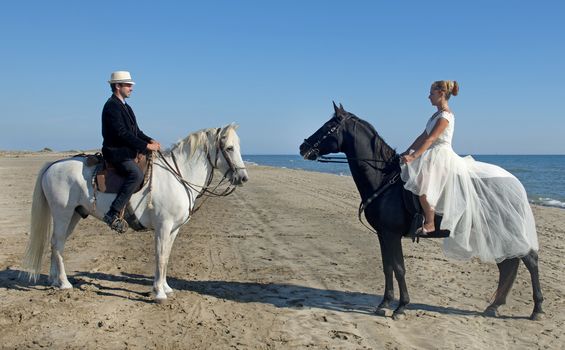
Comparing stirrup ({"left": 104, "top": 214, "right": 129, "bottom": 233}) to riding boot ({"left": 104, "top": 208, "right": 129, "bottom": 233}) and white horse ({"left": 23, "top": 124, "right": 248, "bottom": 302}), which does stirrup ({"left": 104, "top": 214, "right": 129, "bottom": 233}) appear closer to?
riding boot ({"left": 104, "top": 208, "right": 129, "bottom": 233})

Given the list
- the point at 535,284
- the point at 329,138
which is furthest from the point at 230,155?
the point at 535,284

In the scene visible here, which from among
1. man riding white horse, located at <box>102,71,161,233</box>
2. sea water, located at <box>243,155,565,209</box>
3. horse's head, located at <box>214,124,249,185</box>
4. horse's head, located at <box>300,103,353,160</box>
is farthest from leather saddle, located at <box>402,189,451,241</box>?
sea water, located at <box>243,155,565,209</box>

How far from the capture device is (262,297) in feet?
21.2

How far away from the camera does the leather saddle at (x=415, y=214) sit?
18.6 ft

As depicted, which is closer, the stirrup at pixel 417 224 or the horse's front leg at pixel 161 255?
the stirrup at pixel 417 224

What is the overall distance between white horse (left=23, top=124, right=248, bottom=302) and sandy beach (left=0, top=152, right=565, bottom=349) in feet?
1.76

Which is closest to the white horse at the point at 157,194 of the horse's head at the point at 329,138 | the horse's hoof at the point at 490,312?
the horse's head at the point at 329,138

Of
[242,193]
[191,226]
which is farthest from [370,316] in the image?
[242,193]

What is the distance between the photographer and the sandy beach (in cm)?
501

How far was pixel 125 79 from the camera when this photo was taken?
6133 millimetres

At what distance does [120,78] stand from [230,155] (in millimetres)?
1770

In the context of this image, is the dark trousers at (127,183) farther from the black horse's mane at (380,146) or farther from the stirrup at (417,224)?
the stirrup at (417,224)

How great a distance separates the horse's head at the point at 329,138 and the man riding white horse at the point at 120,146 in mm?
2058

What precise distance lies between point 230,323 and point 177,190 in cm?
188
